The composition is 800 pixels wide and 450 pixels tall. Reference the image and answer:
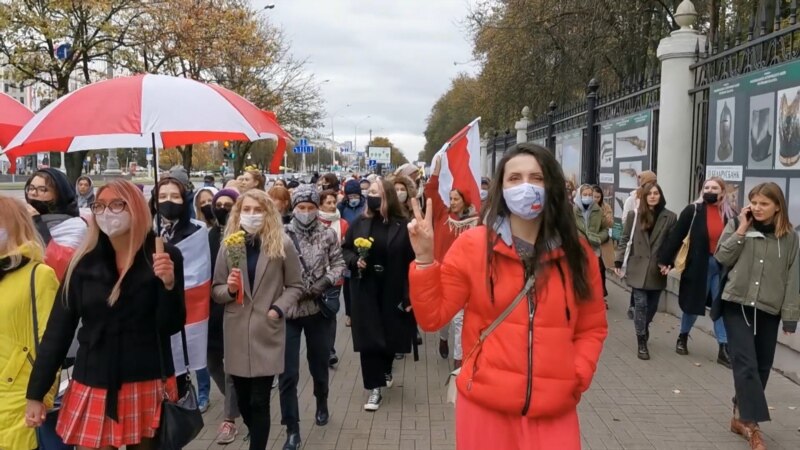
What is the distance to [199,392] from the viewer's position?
5.66 meters

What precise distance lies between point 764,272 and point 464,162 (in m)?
2.24

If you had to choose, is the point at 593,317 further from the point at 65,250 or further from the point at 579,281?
the point at 65,250

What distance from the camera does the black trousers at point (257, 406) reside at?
4.19m

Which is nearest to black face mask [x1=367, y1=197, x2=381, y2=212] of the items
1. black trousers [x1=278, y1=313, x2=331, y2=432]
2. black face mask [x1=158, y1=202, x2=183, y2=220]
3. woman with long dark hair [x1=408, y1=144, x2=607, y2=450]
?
black trousers [x1=278, y1=313, x2=331, y2=432]

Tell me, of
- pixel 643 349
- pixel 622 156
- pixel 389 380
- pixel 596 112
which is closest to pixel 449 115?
pixel 596 112

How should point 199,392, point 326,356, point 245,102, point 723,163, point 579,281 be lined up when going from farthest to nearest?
point 723,163
point 199,392
point 326,356
point 245,102
point 579,281

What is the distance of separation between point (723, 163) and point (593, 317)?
6141 mm

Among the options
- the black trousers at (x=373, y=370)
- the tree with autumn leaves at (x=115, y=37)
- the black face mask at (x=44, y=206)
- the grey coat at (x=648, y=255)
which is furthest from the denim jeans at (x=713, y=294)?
the tree with autumn leaves at (x=115, y=37)

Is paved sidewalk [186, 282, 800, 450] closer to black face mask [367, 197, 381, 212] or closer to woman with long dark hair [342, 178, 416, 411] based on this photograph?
woman with long dark hair [342, 178, 416, 411]

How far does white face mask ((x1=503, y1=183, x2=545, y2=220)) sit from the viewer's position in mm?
2689

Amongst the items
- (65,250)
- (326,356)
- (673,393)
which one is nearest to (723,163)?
(673,393)

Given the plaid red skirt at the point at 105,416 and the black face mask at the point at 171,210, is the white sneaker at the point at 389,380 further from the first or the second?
the plaid red skirt at the point at 105,416

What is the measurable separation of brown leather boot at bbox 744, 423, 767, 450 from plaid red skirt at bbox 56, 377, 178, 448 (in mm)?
3866

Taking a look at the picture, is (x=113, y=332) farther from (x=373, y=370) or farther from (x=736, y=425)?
(x=736, y=425)
